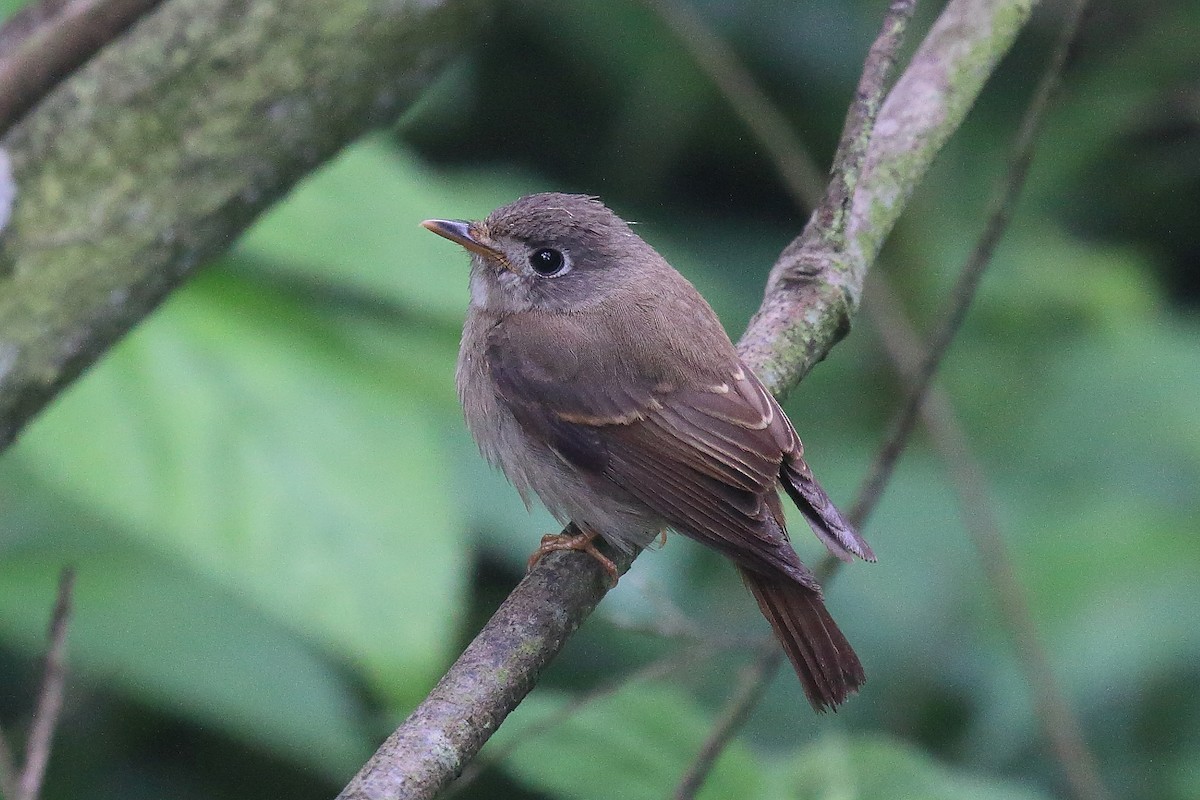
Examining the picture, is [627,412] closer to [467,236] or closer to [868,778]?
[467,236]

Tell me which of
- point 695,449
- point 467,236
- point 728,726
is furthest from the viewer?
point 467,236

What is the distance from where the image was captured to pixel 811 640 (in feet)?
8.23

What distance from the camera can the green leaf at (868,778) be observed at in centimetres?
294

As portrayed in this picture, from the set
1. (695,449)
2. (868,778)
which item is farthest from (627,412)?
(868,778)

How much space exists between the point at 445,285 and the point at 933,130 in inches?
60.1

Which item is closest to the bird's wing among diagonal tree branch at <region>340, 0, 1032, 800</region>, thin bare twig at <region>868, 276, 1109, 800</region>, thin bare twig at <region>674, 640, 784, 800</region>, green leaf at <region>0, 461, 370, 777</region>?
diagonal tree branch at <region>340, 0, 1032, 800</region>

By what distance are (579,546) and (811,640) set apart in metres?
0.45

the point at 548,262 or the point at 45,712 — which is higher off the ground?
the point at 548,262

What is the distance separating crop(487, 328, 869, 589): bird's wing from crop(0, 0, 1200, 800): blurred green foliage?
373 millimetres

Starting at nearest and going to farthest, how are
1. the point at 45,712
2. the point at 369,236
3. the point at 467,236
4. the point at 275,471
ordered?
the point at 45,712 → the point at 275,471 → the point at 467,236 → the point at 369,236

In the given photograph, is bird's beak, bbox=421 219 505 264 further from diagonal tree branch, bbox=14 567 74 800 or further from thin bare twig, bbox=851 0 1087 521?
diagonal tree branch, bbox=14 567 74 800

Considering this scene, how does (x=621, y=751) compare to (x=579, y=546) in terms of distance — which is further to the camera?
(x=621, y=751)

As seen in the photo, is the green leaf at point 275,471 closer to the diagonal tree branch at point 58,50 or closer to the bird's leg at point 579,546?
the bird's leg at point 579,546

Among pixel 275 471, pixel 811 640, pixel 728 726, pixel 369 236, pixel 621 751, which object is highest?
pixel 811 640
